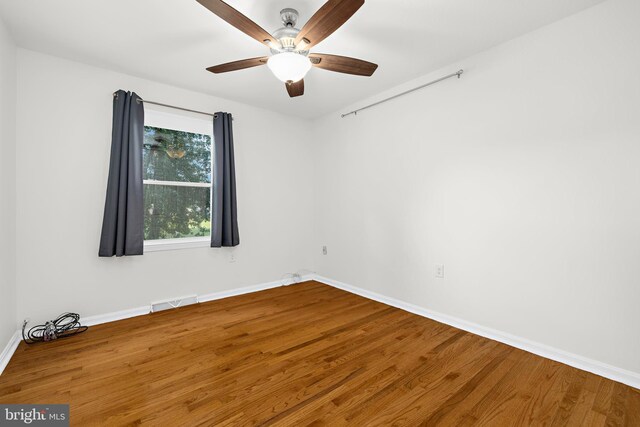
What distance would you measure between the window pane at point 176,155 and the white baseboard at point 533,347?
270 cm

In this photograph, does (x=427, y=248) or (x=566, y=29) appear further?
(x=427, y=248)

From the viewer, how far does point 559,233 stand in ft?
7.20

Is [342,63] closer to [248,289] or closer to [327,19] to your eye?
[327,19]

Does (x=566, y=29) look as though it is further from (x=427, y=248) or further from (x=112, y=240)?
(x=112, y=240)

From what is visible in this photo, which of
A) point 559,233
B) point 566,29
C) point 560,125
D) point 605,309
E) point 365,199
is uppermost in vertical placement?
point 566,29

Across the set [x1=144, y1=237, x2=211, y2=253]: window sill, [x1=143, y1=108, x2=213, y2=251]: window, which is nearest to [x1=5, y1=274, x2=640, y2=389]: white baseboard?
[x1=144, y1=237, x2=211, y2=253]: window sill

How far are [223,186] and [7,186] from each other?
1.78 m

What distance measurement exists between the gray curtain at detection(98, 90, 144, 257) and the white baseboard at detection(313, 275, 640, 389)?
2802 millimetres

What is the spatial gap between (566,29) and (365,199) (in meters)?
2.33

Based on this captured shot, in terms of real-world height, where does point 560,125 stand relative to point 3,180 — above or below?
above

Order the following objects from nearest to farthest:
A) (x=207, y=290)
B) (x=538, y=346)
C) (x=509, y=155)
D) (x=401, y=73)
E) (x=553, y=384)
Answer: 1. (x=553, y=384)
2. (x=538, y=346)
3. (x=509, y=155)
4. (x=401, y=73)
5. (x=207, y=290)

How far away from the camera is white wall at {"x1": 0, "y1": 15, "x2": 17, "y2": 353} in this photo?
7.04 feet

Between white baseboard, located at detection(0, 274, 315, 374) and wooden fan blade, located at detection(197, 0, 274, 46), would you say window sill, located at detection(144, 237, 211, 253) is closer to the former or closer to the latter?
white baseboard, located at detection(0, 274, 315, 374)

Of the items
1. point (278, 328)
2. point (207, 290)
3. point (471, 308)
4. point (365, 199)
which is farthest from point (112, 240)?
point (471, 308)
